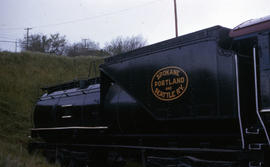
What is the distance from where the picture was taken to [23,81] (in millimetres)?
24297

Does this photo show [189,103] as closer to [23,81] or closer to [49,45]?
[23,81]

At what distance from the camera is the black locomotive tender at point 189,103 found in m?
5.68

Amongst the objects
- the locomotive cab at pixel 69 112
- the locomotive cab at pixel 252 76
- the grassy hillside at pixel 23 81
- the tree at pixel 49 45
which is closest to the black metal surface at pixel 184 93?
the locomotive cab at pixel 252 76

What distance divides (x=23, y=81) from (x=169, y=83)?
782 inches

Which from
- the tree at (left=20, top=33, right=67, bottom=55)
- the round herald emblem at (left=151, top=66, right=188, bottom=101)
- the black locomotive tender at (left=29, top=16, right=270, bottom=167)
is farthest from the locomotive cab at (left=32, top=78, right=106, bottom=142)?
the tree at (left=20, top=33, right=67, bottom=55)

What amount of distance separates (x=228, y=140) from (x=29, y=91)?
20.2m

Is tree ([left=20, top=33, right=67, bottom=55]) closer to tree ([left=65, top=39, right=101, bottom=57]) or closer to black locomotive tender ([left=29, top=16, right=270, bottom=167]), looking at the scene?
tree ([left=65, top=39, right=101, bottom=57])

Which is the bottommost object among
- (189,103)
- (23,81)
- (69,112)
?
(69,112)

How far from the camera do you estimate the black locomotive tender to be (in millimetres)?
5684

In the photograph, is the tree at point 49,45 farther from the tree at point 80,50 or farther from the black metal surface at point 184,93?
the black metal surface at point 184,93

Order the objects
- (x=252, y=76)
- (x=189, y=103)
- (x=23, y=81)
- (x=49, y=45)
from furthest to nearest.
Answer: (x=49, y=45) → (x=23, y=81) → (x=189, y=103) → (x=252, y=76)

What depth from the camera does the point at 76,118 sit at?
10.8 m

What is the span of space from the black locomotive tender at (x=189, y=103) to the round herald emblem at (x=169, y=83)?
0.02m

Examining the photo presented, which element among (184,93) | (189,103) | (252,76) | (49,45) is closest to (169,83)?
(184,93)
